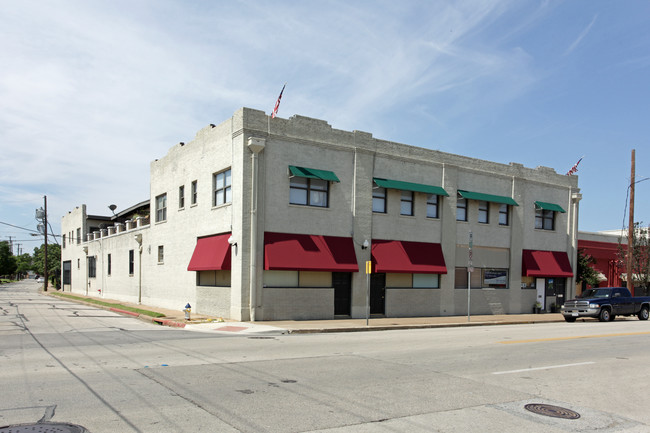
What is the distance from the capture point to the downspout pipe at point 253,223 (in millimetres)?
20906

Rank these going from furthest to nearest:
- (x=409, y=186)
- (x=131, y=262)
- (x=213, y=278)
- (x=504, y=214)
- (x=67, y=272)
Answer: (x=67, y=272)
(x=131, y=262)
(x=504, y=214)
(x=409, y=186)
(x=213, y=278)

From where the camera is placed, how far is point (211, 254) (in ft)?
75.8

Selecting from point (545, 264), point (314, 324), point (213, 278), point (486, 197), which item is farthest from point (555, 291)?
point (213, 278)

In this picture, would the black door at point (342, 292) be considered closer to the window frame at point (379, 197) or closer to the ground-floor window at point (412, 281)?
the ground-floor window at point (412, 281)

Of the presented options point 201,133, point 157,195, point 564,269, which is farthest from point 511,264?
point 157,195

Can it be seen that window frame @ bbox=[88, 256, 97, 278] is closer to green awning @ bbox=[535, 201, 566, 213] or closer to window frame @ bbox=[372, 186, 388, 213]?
window frame @ bbox=[372, 186, 388, 213]

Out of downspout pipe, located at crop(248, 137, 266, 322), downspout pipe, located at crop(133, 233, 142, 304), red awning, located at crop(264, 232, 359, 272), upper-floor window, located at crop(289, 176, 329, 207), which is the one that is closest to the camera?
downspout pipe, located at crop(248, 137, 266, 322)

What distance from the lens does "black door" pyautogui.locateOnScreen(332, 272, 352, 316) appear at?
23.1 m

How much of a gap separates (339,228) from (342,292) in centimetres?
287

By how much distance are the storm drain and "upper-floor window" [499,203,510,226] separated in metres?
26.8

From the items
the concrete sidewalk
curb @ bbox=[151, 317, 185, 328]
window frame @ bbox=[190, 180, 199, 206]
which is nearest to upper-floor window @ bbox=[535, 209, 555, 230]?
the concrete sidewalk

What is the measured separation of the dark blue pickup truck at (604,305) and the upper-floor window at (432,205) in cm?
843

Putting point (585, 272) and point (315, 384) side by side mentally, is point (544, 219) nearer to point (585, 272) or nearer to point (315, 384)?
point (585, 272)

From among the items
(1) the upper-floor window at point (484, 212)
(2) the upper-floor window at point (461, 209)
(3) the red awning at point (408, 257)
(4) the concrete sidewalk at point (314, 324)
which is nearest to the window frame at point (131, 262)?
(4) the concrete sidewalk at point (314, 324)
